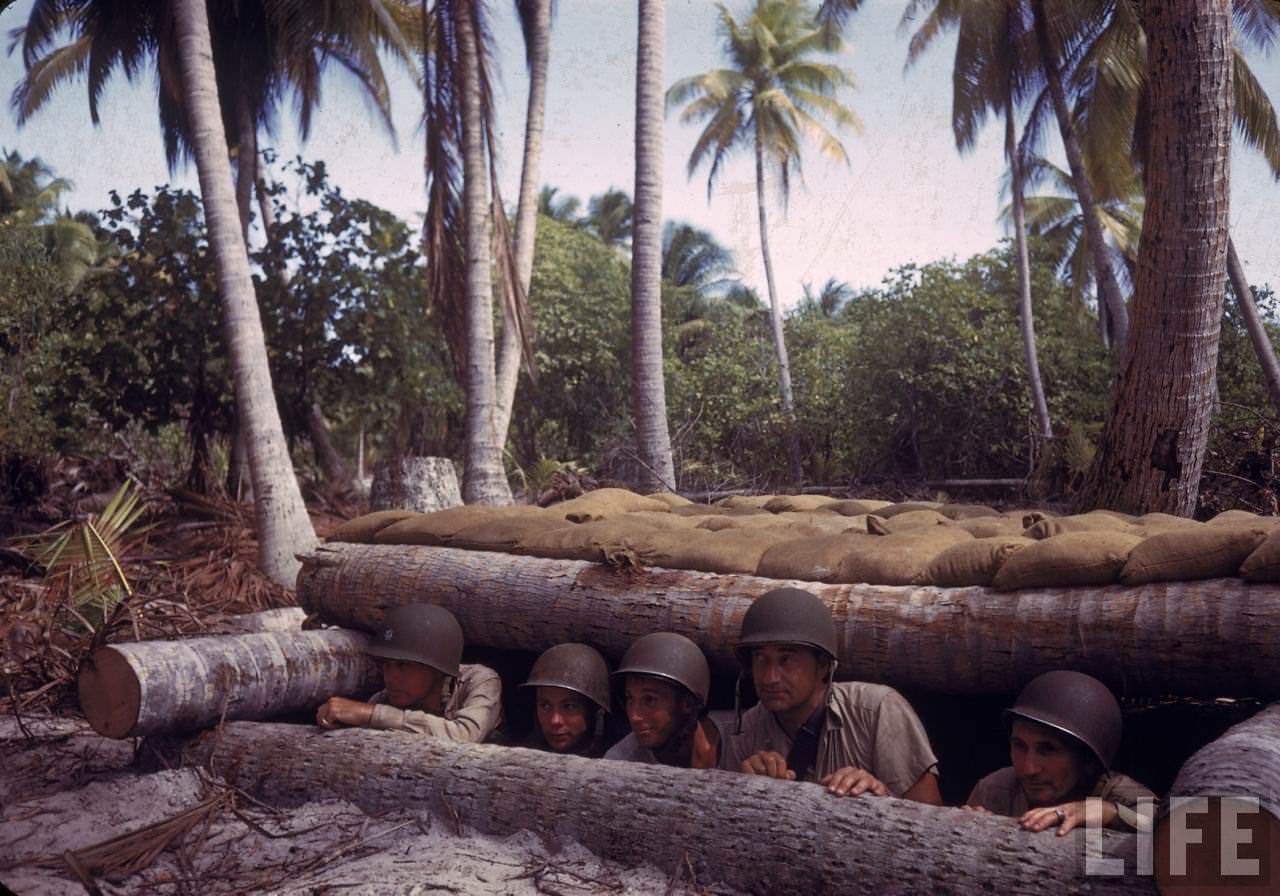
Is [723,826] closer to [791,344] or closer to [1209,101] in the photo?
[1209,101]

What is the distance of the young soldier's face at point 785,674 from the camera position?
3482 millimetres

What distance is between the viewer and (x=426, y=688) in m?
4.33

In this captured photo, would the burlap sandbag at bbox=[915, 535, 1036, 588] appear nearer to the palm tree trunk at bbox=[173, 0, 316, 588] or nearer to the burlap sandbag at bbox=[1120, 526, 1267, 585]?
the burlap sandbag at bbox=[1120, 526, 1267, 585]

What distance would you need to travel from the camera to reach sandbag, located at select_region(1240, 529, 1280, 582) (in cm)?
294

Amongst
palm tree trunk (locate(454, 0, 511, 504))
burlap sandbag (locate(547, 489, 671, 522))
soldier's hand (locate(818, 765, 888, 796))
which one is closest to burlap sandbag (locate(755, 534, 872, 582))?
soldier's hand (locate(818, 765, 888, 796))

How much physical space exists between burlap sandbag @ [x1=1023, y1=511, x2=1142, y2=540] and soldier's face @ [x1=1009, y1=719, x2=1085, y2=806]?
2.88ft

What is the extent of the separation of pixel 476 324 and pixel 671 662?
19.6 ft

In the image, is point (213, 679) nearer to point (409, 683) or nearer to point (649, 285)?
point (409, 683)

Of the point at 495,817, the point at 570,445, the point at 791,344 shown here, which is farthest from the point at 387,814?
the point at 791,344

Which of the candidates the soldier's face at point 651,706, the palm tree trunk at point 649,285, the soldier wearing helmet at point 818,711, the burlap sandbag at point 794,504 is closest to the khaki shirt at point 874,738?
the soldier wearing helmet at point 818,711

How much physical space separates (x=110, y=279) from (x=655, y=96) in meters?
5.86

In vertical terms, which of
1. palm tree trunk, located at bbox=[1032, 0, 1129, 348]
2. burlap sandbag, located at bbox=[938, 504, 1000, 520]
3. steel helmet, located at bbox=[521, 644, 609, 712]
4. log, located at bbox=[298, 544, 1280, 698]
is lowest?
steel helmet, located at bbox=[521, 644, 609, 712]

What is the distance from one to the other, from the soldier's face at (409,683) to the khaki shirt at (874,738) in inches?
56.7

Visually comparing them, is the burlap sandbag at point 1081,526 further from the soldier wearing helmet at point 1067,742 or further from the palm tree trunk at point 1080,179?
the palm tree trunk at point 1080,179
